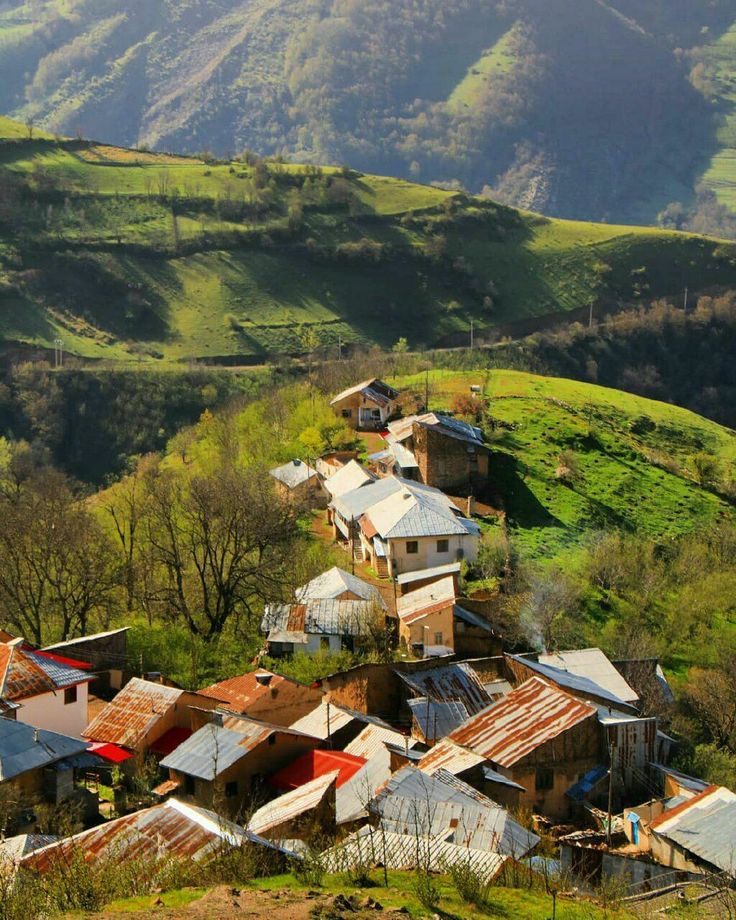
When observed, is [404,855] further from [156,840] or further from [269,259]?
[269,259]

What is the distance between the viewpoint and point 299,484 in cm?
6138

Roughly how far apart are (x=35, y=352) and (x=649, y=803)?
89304 mm

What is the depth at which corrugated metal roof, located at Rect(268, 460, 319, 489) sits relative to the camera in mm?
61966

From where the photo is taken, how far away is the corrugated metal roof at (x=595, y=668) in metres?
38.8

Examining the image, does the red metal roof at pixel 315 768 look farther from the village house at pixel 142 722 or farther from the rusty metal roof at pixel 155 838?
the rusty metal roof at pixel 155 838

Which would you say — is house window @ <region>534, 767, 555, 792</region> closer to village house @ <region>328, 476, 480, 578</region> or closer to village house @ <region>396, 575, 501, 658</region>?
village house @ <region>396, 575, 501, 658</region>

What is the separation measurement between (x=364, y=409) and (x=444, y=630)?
98.1 ft

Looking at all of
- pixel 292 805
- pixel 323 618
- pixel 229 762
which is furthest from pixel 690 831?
pixel 323 618

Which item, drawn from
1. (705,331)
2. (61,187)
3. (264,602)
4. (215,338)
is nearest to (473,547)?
(264,602)

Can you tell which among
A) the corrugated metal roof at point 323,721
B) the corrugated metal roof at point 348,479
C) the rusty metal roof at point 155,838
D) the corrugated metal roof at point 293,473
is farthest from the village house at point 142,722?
the corrugated metal roof at point 293,473

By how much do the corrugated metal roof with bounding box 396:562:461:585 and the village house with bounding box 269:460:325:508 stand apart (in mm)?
9877

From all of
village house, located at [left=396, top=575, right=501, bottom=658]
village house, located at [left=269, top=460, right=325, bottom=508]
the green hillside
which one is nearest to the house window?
village house, located at [left=396, top=575, right=501, bottom=658]

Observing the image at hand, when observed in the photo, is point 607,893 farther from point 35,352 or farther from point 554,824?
point 35,352

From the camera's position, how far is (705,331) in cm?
13238
